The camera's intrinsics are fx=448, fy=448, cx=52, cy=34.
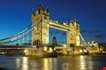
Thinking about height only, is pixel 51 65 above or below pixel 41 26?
below

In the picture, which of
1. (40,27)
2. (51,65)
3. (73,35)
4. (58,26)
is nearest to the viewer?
(51,65)

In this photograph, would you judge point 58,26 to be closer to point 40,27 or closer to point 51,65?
point 40,27

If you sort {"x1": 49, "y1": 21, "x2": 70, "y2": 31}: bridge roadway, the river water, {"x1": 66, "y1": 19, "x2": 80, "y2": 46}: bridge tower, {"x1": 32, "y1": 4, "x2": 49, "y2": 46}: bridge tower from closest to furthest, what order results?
the river water, {"x1": 32, "y1": 4, "x2": 49, "y2": 46}: bridge tower, {"x1": 49, "y1": 21, "x2": 70, "y2": 31}: bridge roadway, {"x1": 66, "y1": 19, "x2": 80, "y2": 46}: bridge tower

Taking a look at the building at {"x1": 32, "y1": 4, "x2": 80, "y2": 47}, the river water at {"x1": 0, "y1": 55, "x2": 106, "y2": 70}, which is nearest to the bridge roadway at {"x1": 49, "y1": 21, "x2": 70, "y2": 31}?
the building at {"x1": 32, "y1": 4, "x2": 80, "y2": 47}

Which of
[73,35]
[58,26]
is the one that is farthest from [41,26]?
[73,35]

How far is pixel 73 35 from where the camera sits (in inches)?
6220

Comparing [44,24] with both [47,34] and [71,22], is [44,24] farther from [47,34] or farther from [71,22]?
[71,22]

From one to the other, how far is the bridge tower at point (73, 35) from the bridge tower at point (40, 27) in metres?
31.0

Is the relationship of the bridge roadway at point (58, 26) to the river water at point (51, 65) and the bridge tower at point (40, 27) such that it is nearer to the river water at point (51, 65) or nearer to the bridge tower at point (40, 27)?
the bridge tower at point (40, 27)

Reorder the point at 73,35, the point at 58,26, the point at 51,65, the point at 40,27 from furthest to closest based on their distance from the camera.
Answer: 1. the point at 73,35
2. the point at 58,26
3. the point at 40,27
4. the point at 51,65

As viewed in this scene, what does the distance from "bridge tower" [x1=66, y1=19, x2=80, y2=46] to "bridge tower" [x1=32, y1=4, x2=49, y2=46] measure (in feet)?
102

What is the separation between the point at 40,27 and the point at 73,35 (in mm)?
40580

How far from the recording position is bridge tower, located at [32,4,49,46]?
115750 mm

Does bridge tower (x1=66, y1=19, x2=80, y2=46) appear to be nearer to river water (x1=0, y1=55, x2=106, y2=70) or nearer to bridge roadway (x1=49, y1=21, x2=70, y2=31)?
bridge roadway (x1=49, y1=21, x2=70, y2=31)
